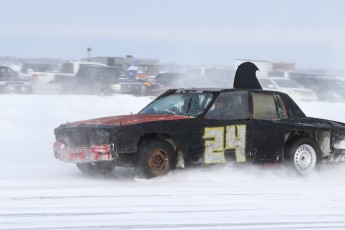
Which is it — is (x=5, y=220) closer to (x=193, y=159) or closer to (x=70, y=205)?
(x=70, y=205)

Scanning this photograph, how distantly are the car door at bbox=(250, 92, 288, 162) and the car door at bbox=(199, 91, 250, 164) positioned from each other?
0.47 ft

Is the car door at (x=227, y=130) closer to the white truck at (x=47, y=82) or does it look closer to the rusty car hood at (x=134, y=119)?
the rusty car hood at (x=134, y=119)

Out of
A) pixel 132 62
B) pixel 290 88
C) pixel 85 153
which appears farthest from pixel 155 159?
pixel 132 62

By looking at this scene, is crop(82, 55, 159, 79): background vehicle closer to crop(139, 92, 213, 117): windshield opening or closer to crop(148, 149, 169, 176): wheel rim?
crop(139, 92, 213, 117): windshield opening

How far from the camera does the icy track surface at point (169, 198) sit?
22.6 ft

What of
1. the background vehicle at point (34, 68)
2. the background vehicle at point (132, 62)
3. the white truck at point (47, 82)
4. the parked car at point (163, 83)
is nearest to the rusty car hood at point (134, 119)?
the parked car at point (163, 83)

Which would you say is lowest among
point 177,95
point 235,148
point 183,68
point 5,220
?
point 5,220

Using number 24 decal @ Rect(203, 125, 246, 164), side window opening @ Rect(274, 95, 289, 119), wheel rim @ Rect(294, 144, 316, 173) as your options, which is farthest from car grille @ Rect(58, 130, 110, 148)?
wheel rim @ Rect(294, 144, 316, 173)

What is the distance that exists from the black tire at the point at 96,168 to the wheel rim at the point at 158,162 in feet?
2.65

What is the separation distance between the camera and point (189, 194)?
28.1 ft

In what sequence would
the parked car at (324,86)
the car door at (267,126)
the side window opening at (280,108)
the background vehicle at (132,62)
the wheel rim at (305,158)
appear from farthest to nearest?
1. the background vehicle at (132,62)
2. the parked car at (324,86)
3. the side window opening at (280,108)
4. the wheel rim at (305,158)
5. the car door at (267,126)

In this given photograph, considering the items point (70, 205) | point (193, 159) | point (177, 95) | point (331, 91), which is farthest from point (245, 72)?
point (331, 91)

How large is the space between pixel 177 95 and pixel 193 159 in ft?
4.26

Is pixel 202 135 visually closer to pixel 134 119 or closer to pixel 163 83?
pixel 134 119
